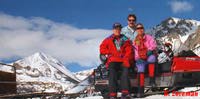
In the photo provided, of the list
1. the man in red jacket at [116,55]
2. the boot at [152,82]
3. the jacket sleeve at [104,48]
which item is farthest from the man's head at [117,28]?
the boot at [152,82]

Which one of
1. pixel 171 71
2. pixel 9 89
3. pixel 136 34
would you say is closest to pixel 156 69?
pixel 171 71

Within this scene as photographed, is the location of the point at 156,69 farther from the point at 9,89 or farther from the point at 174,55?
the point at 9,89

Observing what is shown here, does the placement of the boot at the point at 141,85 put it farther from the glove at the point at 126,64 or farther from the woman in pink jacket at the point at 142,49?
the glove at the point at 126,64

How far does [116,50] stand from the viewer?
10.4 m

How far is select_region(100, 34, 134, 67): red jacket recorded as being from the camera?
10.4 m

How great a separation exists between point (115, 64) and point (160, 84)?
2.32m

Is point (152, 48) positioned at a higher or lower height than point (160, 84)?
higher

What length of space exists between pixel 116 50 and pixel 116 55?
0.12 metres

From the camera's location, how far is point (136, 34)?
1245cm

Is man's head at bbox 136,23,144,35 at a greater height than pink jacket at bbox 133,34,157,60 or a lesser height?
greater

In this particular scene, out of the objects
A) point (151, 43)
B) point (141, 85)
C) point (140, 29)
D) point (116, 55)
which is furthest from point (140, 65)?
point (116, 55)

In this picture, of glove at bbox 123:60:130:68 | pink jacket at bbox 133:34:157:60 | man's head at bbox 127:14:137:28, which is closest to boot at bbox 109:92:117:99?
→ glove at bbox 123:60:130:68

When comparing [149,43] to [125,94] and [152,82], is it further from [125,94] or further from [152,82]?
[125,94]

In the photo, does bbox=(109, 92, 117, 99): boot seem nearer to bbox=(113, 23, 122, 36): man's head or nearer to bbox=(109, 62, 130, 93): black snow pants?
bbox=(109, 62, 130, 93): black snow pants
